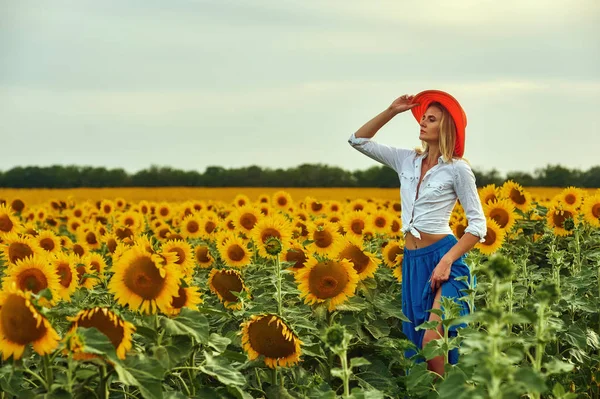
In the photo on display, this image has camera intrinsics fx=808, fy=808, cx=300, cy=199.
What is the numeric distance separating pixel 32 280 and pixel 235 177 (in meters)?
39.0

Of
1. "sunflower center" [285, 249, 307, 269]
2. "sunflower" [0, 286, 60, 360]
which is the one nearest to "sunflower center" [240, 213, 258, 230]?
"sunflower center" [285, 249, 307, 269]

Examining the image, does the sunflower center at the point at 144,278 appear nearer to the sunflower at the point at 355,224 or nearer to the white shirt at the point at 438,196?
the white shirt at the point at 438,196

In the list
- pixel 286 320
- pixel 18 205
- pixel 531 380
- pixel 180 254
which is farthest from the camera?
pixel 18 205

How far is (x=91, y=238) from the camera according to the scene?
34.0 feet

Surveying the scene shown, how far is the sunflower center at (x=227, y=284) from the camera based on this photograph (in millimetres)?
5582

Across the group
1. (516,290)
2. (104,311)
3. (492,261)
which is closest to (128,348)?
(104,311)

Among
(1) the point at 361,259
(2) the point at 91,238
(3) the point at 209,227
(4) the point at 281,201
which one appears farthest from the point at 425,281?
(4) the point at 281,201

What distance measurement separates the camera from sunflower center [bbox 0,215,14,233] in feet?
25.7

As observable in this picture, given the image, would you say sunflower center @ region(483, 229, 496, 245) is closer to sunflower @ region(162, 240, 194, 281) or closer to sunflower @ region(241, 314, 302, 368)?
sunflower @ region(162, 240, 194, 281)

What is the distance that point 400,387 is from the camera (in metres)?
5.56

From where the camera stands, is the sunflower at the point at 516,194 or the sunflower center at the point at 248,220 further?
the sunflower at the point at 516,194

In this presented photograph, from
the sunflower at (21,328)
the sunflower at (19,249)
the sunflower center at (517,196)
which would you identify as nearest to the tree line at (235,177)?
the sunflower center at (517,196)

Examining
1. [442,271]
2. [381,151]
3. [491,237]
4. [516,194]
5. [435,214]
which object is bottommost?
[442,271]

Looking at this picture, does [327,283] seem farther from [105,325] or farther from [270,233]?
[270,233]
